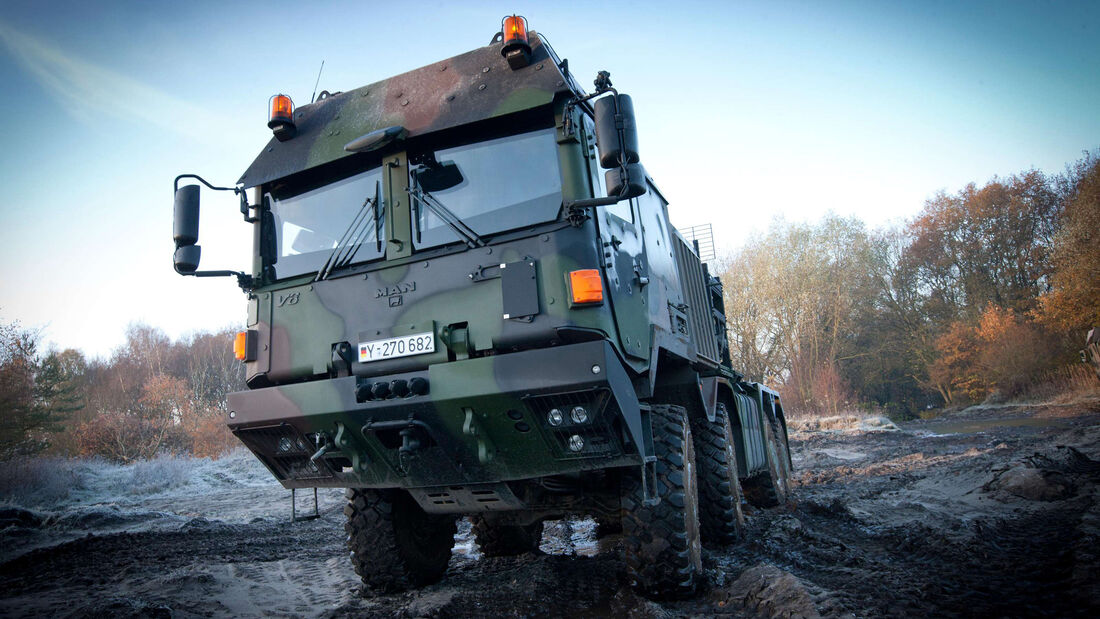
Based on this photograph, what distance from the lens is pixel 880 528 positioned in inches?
213

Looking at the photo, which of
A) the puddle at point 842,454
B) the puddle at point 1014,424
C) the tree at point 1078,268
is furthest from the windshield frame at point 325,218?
the tree at point 1078,268

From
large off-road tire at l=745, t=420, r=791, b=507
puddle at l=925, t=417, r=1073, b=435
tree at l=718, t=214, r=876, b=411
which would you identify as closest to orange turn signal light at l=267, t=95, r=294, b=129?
large off-road tire at l=745, t=420, r=791, b=507

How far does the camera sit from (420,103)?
3.90m

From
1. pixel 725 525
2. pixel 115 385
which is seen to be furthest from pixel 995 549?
pixel 115 385

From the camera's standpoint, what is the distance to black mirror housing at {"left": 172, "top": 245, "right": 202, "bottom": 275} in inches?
160

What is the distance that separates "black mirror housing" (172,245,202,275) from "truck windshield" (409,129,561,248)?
1594 mm

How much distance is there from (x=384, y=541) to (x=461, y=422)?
1.54 meters

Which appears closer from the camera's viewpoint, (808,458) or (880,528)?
(880,528)

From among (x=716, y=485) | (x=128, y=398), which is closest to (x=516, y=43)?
(x=716, y=485)

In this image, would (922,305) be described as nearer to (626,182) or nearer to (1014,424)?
(1014,424)

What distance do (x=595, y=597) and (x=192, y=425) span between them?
1041 inches

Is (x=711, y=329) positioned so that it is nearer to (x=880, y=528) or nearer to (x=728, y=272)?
(x=880, y=528)

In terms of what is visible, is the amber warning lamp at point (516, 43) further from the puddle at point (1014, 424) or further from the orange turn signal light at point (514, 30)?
the puddle at point (1014, 424)

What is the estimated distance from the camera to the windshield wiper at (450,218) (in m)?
3.50
